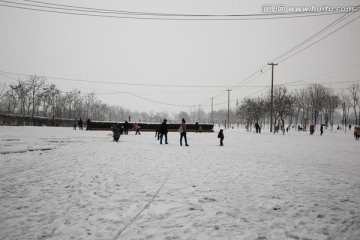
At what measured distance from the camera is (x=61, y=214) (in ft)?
13.2

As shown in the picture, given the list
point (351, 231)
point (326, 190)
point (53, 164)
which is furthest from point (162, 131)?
point (351, 231)

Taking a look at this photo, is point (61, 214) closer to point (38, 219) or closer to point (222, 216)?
point (38, 219)

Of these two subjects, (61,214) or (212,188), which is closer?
(61,214)

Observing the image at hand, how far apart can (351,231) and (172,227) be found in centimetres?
291

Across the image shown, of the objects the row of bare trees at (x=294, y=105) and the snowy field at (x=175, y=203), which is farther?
the row of bare trees at (x=294, y=105)

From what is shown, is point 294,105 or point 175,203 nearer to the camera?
point 175,203

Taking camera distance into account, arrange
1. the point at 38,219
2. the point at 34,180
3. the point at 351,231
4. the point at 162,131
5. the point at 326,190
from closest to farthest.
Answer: the point at 351,231 < the point at 38,219 < the point at 326,190 < the point at 34,180 < the point at 162,131

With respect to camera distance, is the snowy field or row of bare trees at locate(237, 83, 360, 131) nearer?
the snowy field

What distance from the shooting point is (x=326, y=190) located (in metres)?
5.67

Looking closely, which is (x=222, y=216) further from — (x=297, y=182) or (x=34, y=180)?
(x=34, y=180)

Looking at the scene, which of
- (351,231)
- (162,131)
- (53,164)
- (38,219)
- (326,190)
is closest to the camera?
(351,231)

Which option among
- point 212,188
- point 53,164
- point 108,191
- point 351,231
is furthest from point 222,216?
Answer: point 53,164

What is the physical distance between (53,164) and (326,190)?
904cm

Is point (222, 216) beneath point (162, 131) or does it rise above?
beneath
